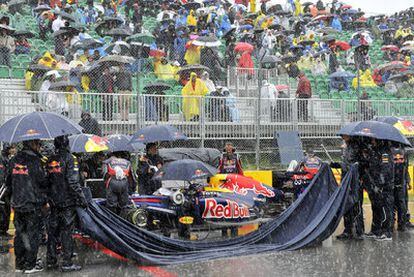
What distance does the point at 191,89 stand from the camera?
17.8 metres

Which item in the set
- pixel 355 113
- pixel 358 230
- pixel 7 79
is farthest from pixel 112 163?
pixel 355 113

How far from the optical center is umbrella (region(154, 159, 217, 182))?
440 inches

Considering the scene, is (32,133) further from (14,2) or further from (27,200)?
(14,2)

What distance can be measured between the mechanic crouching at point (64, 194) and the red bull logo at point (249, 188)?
393cm

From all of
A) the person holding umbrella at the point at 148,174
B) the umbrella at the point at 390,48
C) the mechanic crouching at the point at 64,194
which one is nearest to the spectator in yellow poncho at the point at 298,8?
the umbrella at the point at 390,48

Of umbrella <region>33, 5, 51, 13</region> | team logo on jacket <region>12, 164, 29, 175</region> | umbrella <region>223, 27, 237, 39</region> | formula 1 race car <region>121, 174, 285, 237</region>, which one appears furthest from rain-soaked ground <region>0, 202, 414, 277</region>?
umbrella <region>223, 27, 237, 39</region>

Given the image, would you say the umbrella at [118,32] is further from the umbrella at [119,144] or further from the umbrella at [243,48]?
the umbrella at [119,144]

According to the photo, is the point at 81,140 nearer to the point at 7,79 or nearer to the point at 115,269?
the point at 115,269

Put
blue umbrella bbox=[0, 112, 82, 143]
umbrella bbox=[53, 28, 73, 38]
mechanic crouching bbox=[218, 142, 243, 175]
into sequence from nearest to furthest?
blue umbrella bbox=[0, 112, 82, 143] → mechanic crouching bbox=[218, 142, 243, 175] → umbrella bbox=[53, 28, 73, 38]

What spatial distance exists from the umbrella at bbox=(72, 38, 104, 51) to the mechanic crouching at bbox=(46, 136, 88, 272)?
Answer: 11605mm

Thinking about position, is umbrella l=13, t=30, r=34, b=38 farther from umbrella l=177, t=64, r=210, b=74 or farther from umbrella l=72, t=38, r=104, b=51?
umbrella l=177, t=64, r=210, b=74

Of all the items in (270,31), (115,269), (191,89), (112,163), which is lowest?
(115,269)

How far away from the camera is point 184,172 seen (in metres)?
11.2

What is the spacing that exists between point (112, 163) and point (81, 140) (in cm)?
128
